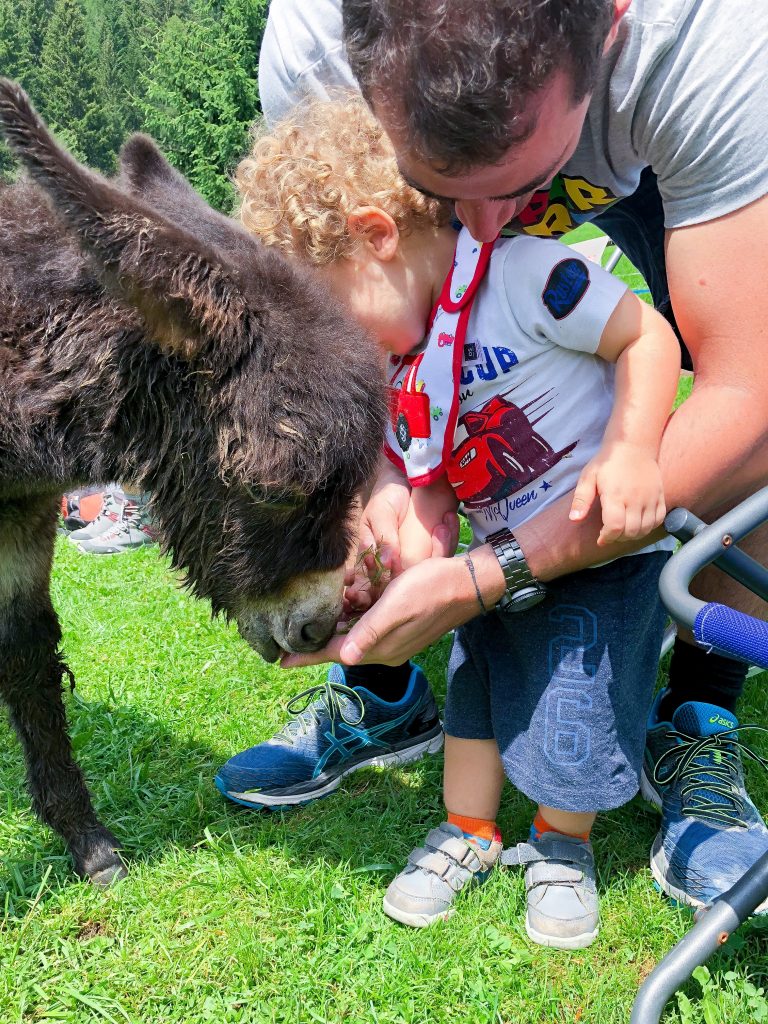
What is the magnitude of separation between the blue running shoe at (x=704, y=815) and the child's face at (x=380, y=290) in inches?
59.2

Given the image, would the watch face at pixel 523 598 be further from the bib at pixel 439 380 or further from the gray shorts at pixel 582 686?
the bib at pixel 439 380

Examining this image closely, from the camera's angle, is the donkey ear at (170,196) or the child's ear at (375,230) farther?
the child's ear at (375,230)

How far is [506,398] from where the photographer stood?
8.15 ft

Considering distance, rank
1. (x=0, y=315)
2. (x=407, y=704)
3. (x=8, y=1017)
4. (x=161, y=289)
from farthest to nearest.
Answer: (x=407, y=704)
(x=8, y=1017)
(x=0, y=315)
(x=161, y=289)

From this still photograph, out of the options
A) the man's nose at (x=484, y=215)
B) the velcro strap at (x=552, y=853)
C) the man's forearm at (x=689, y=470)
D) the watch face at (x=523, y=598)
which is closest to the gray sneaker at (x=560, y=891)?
the velcro strap at (x=552, y=853)

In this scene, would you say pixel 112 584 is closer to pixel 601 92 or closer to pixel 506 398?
pixel 506 398

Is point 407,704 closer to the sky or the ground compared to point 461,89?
closer to the ground

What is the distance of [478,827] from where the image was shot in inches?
102

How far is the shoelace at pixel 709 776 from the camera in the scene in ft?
8.20

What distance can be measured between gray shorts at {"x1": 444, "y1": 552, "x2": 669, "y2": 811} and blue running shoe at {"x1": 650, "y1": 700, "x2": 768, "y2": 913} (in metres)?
0.20

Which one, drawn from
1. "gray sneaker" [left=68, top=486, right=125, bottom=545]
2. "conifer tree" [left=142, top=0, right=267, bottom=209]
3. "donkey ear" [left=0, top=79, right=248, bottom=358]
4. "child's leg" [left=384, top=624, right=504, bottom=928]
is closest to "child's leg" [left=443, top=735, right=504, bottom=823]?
"child's leg" [left=384, top=624, right=504, bottom=928]

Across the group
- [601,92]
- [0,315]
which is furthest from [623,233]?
[0,315]

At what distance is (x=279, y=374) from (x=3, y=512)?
0.88 meters

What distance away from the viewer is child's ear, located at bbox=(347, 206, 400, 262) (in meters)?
2.36
